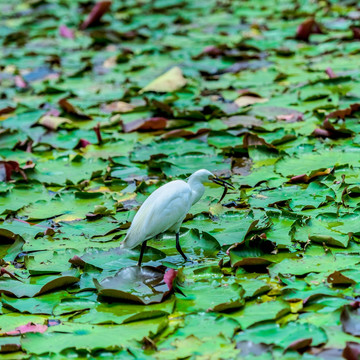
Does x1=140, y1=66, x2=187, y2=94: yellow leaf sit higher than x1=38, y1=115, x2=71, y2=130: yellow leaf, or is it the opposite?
x1=38, y1=115, x2=71, y2=130: yellow leaf

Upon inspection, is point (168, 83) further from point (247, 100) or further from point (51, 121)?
point (51, 121)

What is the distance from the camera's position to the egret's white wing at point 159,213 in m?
3.66

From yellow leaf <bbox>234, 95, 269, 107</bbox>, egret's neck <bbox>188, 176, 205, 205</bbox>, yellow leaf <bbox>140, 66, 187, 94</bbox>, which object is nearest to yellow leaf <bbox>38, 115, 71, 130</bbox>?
yellow leaf <bbox>140, 66, 187, 94</bbox>

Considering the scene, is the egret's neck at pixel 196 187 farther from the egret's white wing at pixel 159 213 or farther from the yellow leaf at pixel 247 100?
the yellow leaf at pixel 247 100

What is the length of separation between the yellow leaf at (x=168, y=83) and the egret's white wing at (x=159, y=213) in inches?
126

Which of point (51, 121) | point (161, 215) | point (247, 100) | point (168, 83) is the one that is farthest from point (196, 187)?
point (168, 83)

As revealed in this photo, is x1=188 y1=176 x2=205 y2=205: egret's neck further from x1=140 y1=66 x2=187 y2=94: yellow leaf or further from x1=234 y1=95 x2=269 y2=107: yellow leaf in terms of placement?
x1=140 y1=66 x2=187 y2=94: yellow leaf

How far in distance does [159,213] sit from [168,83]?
3.45 metres

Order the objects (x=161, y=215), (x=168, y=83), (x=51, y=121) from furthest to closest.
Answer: (x=168, y=83) → (x=51, y=121) → (x=161, y=215)

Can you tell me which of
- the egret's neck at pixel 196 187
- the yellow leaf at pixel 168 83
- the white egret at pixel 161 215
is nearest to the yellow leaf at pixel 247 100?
the yellow leaf at pixel 168 83

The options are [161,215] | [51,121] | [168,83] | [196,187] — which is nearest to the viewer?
[161,215]

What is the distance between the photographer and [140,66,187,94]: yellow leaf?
6.89 m

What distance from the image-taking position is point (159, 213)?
3688mm

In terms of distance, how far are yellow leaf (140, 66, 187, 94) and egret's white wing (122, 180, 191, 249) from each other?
3.19 m
